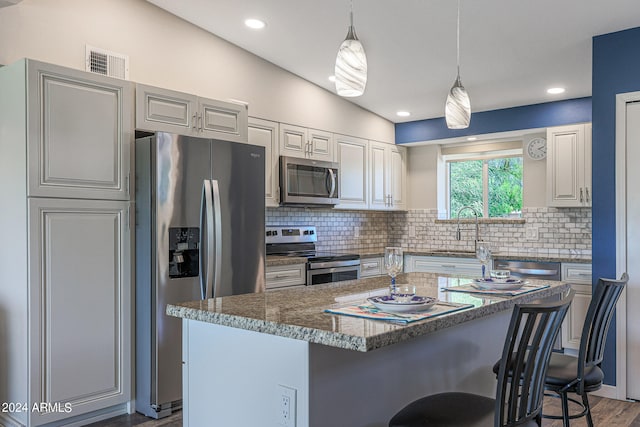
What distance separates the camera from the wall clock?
518cm

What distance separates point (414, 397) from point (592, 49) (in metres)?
2.89

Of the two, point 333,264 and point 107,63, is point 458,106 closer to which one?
point 107,63

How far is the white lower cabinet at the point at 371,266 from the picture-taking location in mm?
5199

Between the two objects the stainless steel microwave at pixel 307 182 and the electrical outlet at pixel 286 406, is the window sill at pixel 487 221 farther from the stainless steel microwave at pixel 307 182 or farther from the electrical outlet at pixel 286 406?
the electrical outlet at pixel 286 406

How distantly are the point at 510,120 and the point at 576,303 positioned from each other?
6.05 ft

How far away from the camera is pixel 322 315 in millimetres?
1681

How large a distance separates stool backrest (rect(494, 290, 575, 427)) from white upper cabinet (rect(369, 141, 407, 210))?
396cm

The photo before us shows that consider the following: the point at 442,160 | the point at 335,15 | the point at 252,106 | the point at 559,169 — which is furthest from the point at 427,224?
the point at 335,15

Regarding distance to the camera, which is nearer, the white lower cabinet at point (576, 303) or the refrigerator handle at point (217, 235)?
the refrigerator handle at point (217, 235)

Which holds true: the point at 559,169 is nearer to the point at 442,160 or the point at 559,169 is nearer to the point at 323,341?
the point at 442,160

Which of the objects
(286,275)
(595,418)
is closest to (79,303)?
(286,275)

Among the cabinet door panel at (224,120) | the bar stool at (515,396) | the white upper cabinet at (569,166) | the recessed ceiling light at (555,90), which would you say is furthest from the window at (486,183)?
the bar stool at (515,396)

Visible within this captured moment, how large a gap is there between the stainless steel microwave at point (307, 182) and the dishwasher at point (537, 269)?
171 centimetres

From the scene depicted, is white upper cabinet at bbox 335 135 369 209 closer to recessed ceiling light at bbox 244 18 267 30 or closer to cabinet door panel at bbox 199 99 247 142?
cabinet door panel at bbox 199 99 247 142
